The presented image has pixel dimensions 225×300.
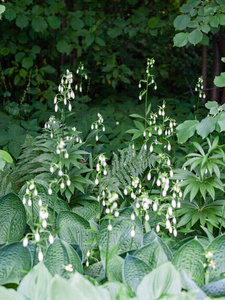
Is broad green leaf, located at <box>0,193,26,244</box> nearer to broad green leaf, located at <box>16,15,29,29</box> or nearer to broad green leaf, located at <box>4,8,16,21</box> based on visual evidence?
broad green leaf, located at <box>4,8,16,21</box>

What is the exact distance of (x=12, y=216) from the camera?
8.80ft

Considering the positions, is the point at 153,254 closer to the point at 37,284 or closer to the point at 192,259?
the point at 192,259

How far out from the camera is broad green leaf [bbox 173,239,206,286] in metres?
2.12

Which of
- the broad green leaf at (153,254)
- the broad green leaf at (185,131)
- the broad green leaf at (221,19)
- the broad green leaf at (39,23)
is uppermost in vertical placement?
the broad green leaf at (39,23)

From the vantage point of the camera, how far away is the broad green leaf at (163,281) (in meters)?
1.76

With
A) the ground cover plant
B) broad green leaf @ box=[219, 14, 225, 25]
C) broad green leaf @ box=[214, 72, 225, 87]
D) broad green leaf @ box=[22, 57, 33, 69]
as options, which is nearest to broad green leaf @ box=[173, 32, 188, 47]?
the ground cover plant

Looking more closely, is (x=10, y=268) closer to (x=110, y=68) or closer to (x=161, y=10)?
(x=110, y=68)

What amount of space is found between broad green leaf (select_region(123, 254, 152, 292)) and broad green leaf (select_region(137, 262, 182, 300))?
245mm

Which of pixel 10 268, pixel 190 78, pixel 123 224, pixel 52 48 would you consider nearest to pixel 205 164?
pixel 123 224

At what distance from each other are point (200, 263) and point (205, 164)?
78cm

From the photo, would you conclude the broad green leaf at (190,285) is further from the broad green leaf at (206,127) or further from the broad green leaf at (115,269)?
the broad green leaf at (206,127)

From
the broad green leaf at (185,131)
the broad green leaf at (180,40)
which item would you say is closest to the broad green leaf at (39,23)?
the broad green leaf at (180,40)

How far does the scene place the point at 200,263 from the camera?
2125 millimetres

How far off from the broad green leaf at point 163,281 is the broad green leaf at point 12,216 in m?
1.20
